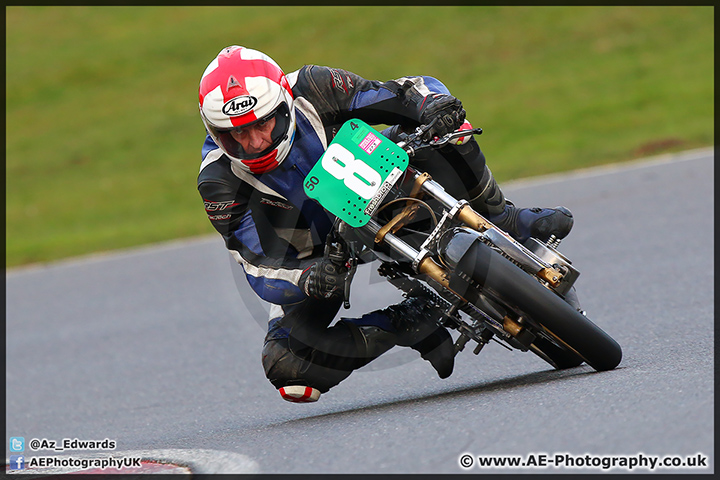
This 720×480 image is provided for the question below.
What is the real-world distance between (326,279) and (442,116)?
2.72 feet

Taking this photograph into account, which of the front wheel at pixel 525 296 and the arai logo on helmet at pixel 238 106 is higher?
the arai logo on helmet at pixel 238 106

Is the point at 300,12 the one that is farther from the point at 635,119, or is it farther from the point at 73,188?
the point at 635,119

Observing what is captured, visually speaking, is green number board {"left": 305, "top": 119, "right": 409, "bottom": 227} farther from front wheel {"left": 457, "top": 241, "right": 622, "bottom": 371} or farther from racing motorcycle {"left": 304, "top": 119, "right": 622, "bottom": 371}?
front wheel {"left": 457, "top": 241, "right": 622, "bottom": 371}

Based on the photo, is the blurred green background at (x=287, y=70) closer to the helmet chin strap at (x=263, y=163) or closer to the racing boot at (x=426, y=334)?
the racing boot at (x=426, y=334)

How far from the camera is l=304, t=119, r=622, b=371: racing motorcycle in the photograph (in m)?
3.57

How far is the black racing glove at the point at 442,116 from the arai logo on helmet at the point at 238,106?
73 centimetres

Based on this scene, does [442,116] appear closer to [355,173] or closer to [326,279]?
[355,173]

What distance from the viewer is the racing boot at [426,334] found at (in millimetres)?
4332

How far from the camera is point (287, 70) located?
1795 centimetres

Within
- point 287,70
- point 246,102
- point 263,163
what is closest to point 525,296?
point 263,163

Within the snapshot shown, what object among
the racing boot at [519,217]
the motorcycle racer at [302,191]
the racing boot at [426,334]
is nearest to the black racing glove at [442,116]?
the motorcycle racer at [302,191]

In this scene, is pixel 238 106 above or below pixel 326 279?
above

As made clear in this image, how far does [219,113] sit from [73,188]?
12528 millimetres

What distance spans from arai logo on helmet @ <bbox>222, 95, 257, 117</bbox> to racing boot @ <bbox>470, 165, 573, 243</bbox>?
1126 millimetres
